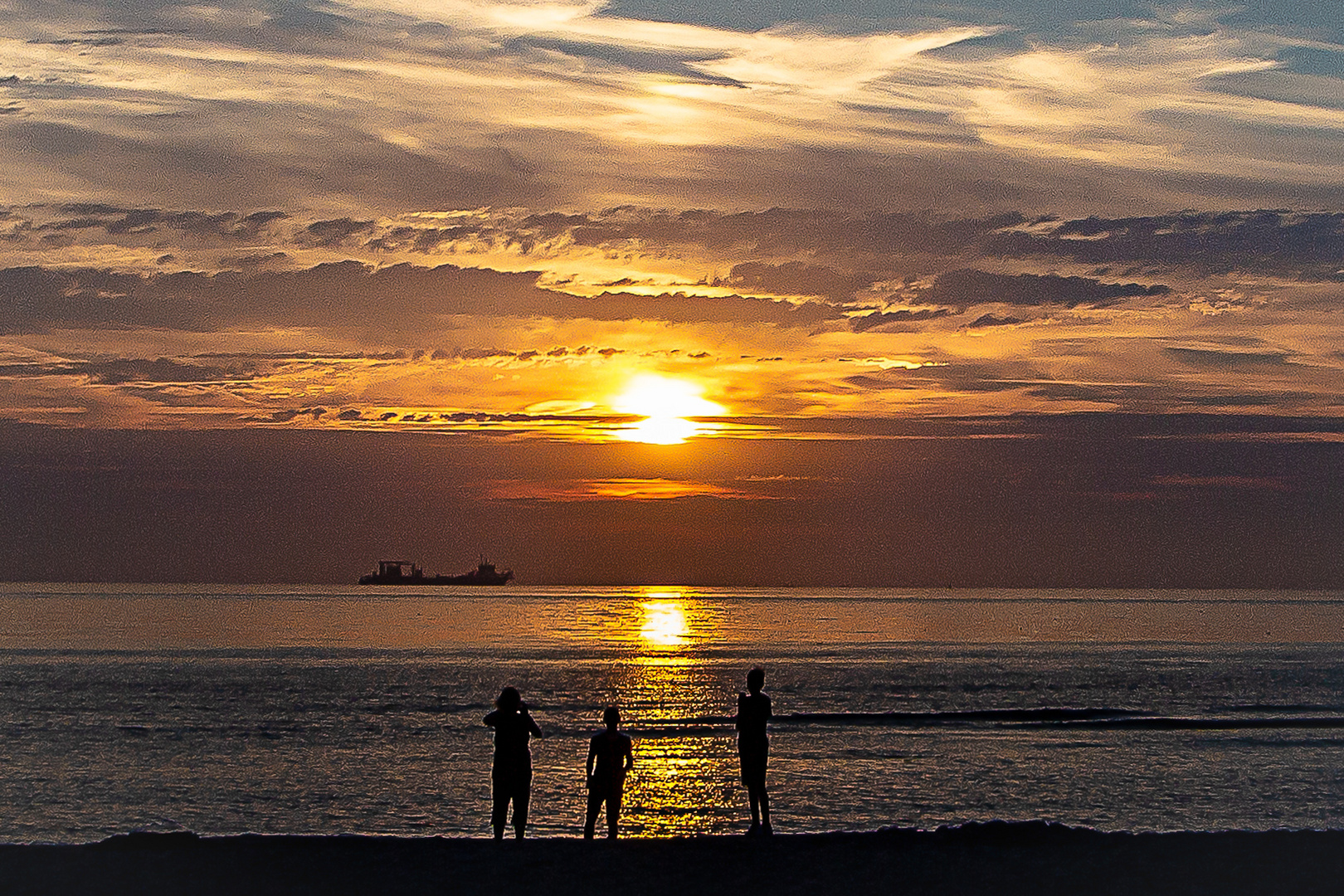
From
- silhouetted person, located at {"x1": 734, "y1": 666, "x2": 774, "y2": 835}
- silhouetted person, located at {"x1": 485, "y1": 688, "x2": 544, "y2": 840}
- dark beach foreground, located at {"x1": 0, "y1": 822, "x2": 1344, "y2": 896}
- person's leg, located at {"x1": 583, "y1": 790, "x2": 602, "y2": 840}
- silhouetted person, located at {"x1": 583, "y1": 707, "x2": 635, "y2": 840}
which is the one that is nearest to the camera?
dark beach foreground, located at {"x1": 0, "y1": 822, "x2": 1344, "y2": 896}

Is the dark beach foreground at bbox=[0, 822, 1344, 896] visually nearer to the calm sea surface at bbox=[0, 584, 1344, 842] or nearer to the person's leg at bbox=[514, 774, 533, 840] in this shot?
the person's leg at bbox=[514, 774, 533, 840]

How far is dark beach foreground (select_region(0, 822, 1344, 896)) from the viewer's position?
14297 mm

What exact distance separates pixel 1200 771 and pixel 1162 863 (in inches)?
785

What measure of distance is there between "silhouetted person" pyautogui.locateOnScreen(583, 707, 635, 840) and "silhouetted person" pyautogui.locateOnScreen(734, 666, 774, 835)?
4.82 ft

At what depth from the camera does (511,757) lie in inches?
643

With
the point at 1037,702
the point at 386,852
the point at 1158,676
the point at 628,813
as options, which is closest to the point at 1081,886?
the point at 386,852

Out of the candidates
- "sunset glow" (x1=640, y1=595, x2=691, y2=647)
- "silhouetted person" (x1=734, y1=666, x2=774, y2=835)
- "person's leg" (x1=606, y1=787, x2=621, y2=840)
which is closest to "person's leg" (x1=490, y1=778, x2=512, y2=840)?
"person's leg" (x1=606, y1=787, x2=621, y2=840)

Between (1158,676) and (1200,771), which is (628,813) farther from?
(1158,676)

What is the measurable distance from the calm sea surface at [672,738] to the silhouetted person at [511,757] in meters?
Answer: 7.59

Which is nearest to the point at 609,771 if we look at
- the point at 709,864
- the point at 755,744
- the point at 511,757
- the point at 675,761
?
the point at 511,757

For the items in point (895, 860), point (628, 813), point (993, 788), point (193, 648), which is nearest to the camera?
point (895, 860)

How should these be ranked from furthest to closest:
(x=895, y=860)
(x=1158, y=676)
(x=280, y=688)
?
(x=1158, y=676) → (x=280, y=688) → (x=895, y=860)

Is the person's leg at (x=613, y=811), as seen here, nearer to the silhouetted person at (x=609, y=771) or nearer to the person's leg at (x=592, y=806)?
the silhouetted person at (x=609, y=771)

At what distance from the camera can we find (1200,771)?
3331cm
